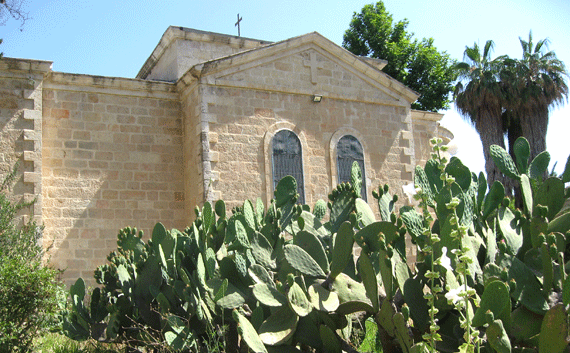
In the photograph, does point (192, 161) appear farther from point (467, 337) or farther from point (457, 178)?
point (467, 337)

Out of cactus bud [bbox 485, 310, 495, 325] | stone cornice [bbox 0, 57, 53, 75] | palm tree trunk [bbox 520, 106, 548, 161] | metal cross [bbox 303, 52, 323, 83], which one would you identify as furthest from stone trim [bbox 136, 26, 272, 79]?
palm tree trunk [bbox 520, 106, 548, 161]

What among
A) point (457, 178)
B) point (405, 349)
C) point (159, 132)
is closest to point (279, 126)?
point (159, 132)

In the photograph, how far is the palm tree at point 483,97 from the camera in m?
22.0

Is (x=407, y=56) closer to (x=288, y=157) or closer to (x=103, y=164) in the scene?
(x=288, y=157)

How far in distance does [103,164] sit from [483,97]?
16.3 meters

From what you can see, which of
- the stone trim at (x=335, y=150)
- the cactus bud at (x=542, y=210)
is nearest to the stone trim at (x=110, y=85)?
the stone trim at (x=335, y=150)

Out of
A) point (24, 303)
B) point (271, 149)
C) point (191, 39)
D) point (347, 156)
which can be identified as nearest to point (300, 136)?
point (271, 149)

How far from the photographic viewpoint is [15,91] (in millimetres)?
10273

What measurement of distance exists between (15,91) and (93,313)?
6756 millimetres

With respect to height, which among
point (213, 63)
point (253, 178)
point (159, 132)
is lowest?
point (253, 178)

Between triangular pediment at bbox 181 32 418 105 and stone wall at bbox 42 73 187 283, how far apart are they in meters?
1.18

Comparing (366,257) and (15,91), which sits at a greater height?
(15,91)

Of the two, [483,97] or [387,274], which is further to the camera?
[483,97]

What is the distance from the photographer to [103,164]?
1105 cm
